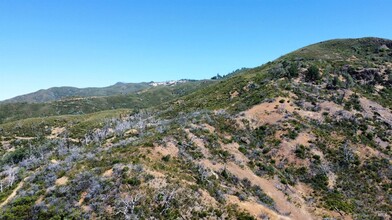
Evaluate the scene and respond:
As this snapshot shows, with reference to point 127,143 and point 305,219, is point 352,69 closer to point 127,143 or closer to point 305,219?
point 305,219

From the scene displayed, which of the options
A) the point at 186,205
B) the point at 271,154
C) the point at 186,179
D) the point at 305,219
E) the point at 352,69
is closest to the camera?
the point at 186,205

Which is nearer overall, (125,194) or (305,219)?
(125,194)

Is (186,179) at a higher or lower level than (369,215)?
higher

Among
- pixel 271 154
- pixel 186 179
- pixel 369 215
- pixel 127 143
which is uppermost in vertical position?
pixel 127 143

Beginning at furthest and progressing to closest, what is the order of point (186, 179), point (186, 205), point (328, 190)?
point (328, 190), point (186, 179), point (186, 205)

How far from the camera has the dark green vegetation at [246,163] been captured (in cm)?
3419

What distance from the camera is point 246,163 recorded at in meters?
54.0

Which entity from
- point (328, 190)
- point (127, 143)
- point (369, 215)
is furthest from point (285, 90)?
point (127, 143)

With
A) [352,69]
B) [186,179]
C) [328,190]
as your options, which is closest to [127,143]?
[186,179]

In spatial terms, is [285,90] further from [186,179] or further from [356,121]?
[186,179]

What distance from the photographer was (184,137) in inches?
2122

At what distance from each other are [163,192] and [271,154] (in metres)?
30.7

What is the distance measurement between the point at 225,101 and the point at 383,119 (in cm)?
3935

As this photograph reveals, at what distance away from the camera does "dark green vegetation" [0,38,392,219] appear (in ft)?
112
